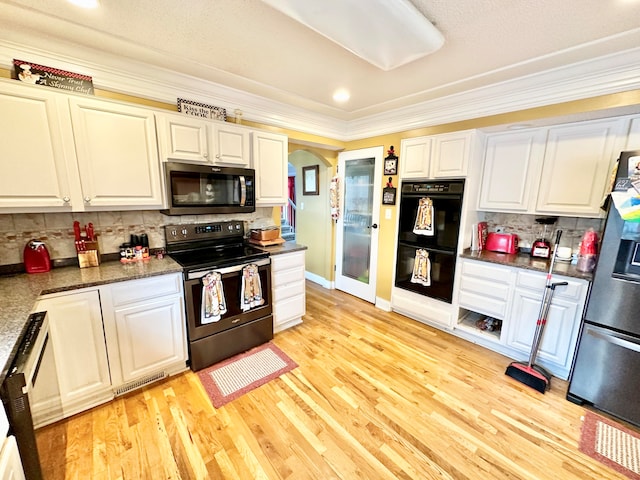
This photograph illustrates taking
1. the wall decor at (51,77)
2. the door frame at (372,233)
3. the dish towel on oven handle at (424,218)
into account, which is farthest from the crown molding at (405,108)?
the dish towel on oven handle at (424,218)

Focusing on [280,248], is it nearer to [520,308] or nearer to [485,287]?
[485,287]

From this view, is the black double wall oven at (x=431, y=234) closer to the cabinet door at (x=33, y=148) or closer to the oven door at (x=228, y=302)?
the oven door at (x=228, y=302)

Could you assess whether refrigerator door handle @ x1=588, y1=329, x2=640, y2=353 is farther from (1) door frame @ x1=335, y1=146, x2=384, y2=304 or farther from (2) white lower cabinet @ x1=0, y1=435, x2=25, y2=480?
(2) white lower cabinet @ x1=0, y1=435, x2=25, y2=480

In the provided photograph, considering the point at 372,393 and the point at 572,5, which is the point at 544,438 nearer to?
the point at 372,393

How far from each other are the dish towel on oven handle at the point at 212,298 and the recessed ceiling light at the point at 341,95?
208cm

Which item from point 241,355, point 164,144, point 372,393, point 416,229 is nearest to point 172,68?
point 164,144

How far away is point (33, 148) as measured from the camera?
1.68 meters

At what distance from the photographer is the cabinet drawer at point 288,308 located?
2.80m

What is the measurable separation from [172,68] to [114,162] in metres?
0.91

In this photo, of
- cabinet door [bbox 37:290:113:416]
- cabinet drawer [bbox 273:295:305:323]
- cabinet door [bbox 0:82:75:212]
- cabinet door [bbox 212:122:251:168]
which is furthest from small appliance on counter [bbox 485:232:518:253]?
cabinet door [bbox 0:82:75:212]

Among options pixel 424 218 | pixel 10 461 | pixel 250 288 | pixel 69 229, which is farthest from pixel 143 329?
pixel 424 218

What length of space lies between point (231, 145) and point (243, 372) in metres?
2.04

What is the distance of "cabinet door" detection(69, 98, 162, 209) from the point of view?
1.83m

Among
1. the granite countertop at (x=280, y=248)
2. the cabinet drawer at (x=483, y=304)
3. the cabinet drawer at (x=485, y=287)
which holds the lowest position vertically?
the cabinet drawer at (x=483, y=304)
